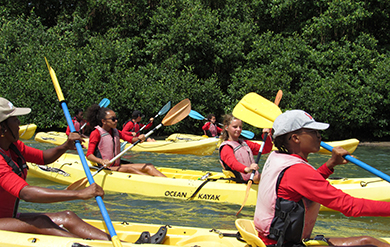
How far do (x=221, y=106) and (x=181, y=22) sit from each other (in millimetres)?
3675

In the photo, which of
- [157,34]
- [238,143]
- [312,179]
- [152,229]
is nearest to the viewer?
[312,179]

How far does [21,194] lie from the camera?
7.10ft

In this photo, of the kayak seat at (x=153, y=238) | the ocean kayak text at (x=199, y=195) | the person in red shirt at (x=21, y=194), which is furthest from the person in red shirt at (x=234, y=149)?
the person in red shirt at (x=21, y=194)

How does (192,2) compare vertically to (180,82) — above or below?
above

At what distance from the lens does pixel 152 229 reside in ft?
9.78

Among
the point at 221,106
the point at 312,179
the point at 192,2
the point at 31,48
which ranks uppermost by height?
the point at 192,2

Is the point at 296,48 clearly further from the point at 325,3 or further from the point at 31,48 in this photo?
the point at 31,48

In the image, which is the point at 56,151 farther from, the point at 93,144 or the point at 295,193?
the point at 93,144

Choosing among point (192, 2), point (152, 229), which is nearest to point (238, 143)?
point (152, 229)

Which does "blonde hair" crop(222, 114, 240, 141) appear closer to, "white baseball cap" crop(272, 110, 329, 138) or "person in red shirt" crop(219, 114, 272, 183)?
"person in red shirt" crop(219, 114, 272, 183)

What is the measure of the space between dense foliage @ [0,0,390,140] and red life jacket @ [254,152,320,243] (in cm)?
1156

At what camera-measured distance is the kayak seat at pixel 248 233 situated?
2021mm

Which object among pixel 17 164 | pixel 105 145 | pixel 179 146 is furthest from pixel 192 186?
pixel 179 146

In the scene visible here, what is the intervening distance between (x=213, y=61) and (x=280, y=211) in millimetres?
13209
